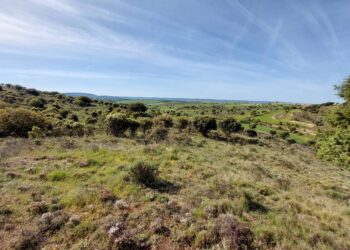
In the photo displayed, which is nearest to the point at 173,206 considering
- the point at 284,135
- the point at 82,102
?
the point at 284,135

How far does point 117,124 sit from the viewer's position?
856 inches

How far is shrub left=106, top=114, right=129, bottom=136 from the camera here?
21641 mm

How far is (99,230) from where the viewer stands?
5086mm

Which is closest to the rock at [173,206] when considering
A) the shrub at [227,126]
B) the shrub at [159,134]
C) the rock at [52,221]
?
the rock at [52,221]

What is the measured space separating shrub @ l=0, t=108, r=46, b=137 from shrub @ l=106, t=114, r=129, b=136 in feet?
20.2

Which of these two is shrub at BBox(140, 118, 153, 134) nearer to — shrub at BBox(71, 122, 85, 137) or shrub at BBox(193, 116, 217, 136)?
shrub at BBox(71, 122, 85, 137)

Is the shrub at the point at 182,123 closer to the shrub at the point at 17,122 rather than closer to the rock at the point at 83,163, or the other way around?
the shrub at the point at 17,122

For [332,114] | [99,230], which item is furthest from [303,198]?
[332,114]

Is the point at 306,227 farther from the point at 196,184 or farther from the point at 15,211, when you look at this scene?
the point at 15,211

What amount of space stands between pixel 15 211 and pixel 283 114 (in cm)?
7371

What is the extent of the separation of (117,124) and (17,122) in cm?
829

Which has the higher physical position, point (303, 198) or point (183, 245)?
point (183, 245)

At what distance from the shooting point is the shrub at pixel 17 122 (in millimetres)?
19984

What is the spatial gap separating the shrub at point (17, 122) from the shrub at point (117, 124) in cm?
615
